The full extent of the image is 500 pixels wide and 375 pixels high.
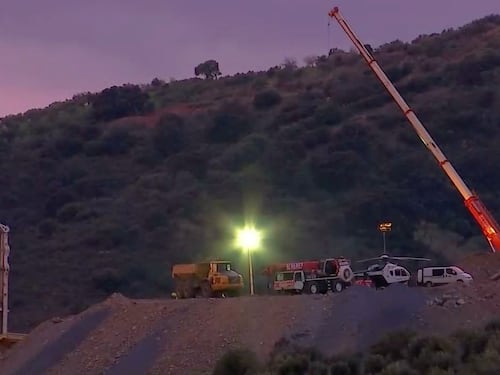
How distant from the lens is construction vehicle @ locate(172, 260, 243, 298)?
40406 mm

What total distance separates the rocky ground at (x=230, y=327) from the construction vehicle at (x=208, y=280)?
5.11 metres

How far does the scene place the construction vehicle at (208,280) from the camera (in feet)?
133

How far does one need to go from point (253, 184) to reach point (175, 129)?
49.8ft

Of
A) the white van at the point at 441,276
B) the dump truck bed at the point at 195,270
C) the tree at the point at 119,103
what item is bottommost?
the white van at the point at 441,276

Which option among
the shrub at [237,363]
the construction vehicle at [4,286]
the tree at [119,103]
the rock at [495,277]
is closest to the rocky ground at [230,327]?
the construction vehicle at [4,286]

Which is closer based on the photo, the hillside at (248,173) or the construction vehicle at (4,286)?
the construction vehicle at (4,286)

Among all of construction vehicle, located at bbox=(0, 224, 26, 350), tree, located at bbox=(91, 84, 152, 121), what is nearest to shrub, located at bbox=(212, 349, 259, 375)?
construction vehicle, located at bbox=(0, 224, 26, 350)

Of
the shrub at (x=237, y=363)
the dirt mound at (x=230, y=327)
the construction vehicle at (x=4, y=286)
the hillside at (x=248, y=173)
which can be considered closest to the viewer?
the shrub at (x=237, y=363)

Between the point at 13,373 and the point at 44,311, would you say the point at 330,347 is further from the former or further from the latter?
the point at 44,311

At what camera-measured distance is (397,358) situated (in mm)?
25359

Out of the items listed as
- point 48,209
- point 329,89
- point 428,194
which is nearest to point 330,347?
point 428,194

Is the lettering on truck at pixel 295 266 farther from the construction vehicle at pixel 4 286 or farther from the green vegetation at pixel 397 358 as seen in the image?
the green vegetation at pixel 397 358

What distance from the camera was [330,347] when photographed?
2916 cm

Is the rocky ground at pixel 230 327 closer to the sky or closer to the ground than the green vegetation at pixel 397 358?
closer to the sky
